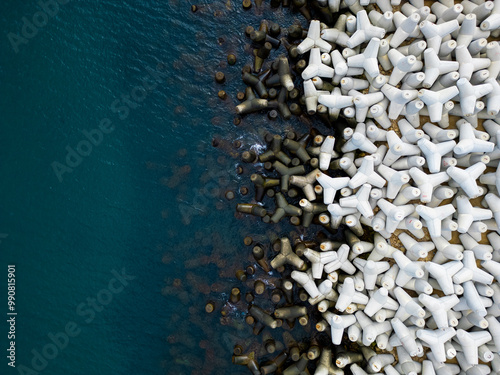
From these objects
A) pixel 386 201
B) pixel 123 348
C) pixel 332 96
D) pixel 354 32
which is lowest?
pixel 123 348

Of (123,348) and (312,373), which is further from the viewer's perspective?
(123,348)

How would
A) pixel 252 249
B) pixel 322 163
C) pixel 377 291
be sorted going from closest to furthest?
pixel 377 291
pixel 322 163
pixel 252 249

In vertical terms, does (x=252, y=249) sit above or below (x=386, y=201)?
below

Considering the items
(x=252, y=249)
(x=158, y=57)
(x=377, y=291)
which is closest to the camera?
(x=377, y=291)

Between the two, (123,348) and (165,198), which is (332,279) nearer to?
(165,198)

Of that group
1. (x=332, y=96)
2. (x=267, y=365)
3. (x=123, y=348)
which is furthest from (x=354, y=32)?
(x=123, y=348)

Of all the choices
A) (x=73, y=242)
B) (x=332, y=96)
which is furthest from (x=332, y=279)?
(x=73, y=242)
